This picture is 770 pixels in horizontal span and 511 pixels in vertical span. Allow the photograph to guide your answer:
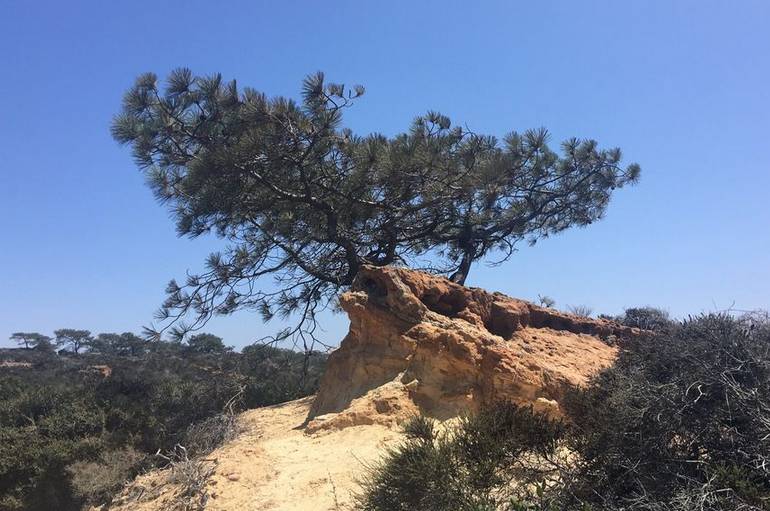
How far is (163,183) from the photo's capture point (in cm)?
1104

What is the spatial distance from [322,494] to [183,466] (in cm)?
259

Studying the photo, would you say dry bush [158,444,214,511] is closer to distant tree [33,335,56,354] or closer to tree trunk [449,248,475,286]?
tree trunk [449,248,475,286]

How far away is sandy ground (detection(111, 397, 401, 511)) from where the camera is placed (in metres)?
6.53

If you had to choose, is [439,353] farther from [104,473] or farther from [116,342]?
[116,342]

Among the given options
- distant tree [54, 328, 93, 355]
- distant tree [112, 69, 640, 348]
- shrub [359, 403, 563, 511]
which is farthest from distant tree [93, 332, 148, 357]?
shrub [359, 403, 563, 511]

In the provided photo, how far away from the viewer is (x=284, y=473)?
7.23 m

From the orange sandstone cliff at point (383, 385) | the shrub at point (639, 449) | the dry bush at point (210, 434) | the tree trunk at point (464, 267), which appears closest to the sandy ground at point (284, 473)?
the orange sandstone cliff at point (383, 385)

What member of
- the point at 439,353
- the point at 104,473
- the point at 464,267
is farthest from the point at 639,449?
the point at 464,267

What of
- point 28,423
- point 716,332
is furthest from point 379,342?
point 28,423

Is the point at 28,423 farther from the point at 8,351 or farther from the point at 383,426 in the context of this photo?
the point at 8,351

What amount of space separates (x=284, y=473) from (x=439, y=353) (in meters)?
2.45

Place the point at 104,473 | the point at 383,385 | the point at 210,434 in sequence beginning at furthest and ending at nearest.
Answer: the point at 210,434 < the point at 104,473 < the point at 383,385

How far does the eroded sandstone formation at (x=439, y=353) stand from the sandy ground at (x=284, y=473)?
35 cm

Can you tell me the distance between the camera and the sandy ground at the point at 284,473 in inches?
257
